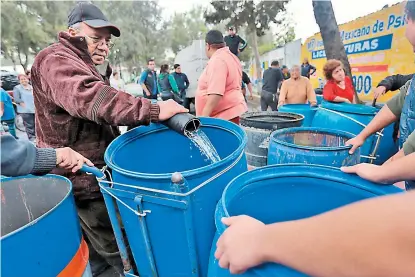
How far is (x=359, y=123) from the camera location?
90.0 inches

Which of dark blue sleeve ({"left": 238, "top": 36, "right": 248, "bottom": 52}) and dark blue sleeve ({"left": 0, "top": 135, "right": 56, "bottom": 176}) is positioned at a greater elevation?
dark blue sleeve ({"left": 238, "top": 36, "right": 248, "bottom": 52})

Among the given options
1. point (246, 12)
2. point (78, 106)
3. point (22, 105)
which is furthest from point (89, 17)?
point (246, 12)

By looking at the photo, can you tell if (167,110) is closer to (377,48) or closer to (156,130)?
(156,130)

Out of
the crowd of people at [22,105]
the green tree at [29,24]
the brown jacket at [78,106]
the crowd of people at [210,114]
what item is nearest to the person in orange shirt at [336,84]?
the crowd of people at [210,114]

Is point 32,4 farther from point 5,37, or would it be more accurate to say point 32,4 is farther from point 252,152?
point 252,152

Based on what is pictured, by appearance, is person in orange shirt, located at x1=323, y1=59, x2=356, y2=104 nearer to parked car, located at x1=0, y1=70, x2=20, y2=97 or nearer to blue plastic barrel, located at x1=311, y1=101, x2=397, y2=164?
blue plastic barrel, located at x1=311, y1=101, x2=397, y2=164

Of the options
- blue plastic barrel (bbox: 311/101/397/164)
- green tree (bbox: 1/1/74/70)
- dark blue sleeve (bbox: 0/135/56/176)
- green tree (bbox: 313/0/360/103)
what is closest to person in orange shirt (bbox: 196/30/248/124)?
blue plastic barrel (bbox: 311/101/397/164)

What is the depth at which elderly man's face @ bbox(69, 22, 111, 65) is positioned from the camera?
1481 mm

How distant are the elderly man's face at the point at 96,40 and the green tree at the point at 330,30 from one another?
3984mm

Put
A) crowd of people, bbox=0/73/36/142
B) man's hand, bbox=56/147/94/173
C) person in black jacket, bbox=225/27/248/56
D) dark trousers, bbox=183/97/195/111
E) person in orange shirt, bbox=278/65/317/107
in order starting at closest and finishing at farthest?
man's hand, bbox=56/147/94/173 → person in orange shirt, bbox=278/65/317/107 → person in black jacket, bbox=225/27/248/56 → crowd of people, bbox=0/73/36/142 → dark trousers, bbox=183/97/195/111

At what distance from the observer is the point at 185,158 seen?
5.61ft

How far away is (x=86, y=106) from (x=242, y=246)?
923 mm

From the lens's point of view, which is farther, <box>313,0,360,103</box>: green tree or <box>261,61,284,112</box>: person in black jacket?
<box>261,61,284,112</box>: person in black jacket

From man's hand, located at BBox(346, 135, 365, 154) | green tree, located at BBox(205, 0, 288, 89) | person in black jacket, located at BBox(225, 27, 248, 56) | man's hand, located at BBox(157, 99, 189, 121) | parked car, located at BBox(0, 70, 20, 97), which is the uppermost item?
green tree, located at BBox(205, 0, 288, 89)
